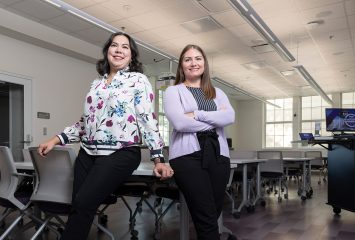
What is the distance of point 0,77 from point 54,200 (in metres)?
5.05

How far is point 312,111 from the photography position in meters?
14.7

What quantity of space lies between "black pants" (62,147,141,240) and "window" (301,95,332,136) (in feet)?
46.9

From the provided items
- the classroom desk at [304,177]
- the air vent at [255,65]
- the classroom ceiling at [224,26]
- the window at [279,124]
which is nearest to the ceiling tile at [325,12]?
the classroom ceiling at [224,26]

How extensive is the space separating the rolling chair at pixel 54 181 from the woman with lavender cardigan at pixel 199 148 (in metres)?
0.70

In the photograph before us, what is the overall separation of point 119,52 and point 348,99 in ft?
46.9

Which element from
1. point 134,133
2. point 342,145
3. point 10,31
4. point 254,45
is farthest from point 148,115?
point 254,45

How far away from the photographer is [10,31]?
6.02 m

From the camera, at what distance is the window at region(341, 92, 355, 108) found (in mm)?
13742

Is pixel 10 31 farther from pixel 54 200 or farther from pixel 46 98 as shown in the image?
pixel 54 200

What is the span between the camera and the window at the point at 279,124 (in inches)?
598

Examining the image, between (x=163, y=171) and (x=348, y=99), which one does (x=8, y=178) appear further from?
(x=348, y=99)

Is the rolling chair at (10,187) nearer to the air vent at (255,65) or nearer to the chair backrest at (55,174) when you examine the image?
the chair backrest at (55,174)

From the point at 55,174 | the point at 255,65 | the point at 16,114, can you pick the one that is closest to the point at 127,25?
the point at 16,114

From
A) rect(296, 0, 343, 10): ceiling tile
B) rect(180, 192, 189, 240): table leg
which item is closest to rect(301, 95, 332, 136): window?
rect(296, 0, 343, 10): ceiling tile
